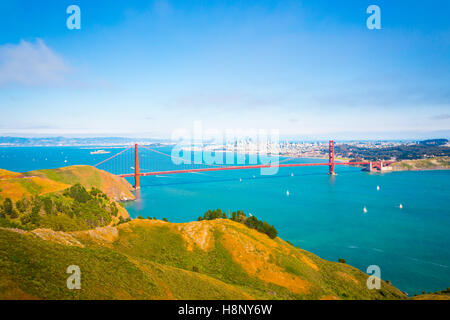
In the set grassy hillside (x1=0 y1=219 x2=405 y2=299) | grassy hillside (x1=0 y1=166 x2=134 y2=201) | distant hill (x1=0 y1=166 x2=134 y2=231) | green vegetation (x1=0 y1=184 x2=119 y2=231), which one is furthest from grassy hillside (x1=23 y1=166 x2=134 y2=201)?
grassy hillside (x1=0 y1=219 x2=405 y2=299)

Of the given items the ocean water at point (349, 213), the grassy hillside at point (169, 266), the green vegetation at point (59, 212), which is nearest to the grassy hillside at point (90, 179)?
the ocean water at point (349, 213)

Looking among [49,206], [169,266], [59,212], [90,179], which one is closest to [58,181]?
[90,179]

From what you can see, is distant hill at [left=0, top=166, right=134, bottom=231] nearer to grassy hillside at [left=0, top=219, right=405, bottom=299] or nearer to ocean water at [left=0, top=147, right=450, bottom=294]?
ocean water at [left=0, top=147, right=450, bottom=294]

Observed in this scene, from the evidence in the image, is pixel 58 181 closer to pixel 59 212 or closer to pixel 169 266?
pixel 59 212

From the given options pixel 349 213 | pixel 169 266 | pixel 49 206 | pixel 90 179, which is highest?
pixel 90 179

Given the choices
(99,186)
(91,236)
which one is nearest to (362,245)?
(91,236)
